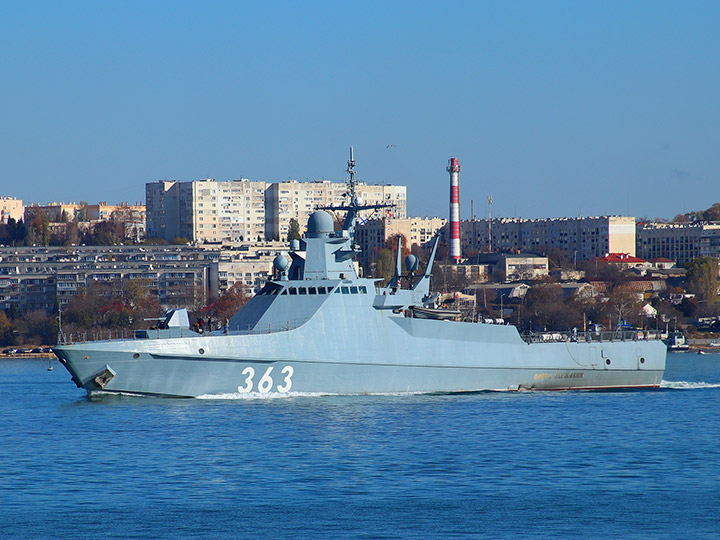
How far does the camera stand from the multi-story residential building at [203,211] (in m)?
120

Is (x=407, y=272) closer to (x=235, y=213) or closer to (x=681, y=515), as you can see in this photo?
(x=681, y=515)

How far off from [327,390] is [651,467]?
1009 cm

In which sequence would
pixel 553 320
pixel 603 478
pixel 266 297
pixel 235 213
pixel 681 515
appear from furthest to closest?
pixel 235 213
pixel 553 320
pixel 266 297
pixel 603 478
pixel 681 515

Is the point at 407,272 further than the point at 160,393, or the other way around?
the point at 407,272

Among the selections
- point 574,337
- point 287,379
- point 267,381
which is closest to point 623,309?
point 574,337

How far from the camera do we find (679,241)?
11850 cm

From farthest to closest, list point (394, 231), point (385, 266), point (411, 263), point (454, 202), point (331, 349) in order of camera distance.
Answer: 1. point (394, 231)
2. point (454, 202)
3. point (385, 266)
4. point (411, 263)
5. point (331, 349)

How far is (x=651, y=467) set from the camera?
21.4 metres

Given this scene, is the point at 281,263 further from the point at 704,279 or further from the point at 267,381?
the point at 704,279

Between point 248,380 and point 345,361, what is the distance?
2597 millimetres

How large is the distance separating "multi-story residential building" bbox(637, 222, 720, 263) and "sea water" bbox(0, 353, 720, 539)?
88.8 m

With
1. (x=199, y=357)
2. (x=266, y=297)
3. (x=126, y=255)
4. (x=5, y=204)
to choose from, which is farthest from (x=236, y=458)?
(x=5, y=204)

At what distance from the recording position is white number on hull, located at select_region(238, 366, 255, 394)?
28531 mm

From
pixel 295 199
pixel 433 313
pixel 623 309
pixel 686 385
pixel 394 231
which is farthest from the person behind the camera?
pixel 295 199
